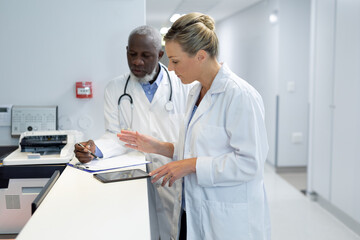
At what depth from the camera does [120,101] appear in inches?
75.2

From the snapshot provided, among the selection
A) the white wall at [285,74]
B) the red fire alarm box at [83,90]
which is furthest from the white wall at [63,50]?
the white wall at [285,74]

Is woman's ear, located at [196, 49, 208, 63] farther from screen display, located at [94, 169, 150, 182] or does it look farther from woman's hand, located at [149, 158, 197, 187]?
screen display, located at [94, 169, 150, 182]

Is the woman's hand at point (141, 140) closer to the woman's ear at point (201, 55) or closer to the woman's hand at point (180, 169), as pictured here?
the woman's hand at point (180, 169)

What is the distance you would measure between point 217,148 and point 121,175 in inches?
16.0

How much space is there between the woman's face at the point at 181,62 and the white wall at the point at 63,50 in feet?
3.14

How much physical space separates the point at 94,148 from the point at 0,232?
57 centimetres

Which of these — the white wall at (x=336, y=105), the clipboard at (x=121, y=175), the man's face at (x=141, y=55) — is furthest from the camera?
the white wall at (x=336, y=105)

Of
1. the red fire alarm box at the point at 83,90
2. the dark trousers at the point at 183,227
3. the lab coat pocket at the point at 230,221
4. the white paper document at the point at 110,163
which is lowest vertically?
the dark trousers at the point at 183,227

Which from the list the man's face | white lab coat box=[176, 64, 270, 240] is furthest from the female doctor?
the man's face

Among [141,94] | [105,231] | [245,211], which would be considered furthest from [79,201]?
[141,94]

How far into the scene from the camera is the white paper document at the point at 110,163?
5.10 feet

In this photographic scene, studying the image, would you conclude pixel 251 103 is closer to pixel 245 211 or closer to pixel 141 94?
pixel 245 211

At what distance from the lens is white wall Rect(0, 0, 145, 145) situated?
219 centimetres

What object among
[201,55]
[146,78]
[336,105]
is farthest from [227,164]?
[336,105]
